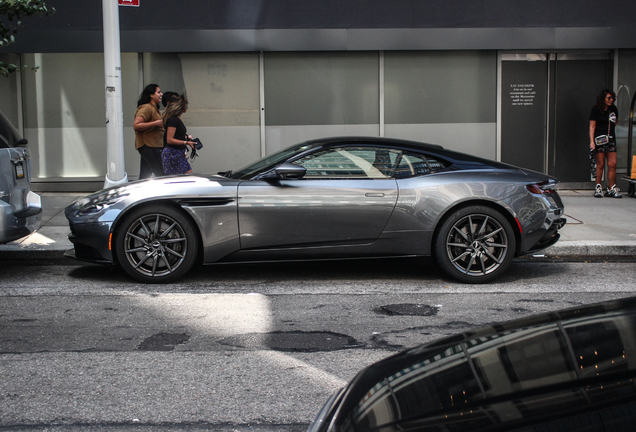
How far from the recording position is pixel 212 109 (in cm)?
1192

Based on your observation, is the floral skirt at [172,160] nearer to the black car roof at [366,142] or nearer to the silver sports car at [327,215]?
the silver sports car at [327,215]

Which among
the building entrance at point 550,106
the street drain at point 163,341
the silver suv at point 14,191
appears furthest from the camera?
the building entrance at point 550,106

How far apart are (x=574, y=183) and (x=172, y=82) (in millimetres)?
7449

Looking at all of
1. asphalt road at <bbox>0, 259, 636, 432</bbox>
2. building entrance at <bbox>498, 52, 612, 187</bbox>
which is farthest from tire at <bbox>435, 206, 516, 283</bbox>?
building entrance at <bbox>498, 52, 612, 187</bbox>

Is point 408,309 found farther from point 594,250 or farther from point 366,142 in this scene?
point 594,250

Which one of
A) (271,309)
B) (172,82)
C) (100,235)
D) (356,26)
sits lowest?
(271,309)

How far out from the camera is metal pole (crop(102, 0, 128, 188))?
8.30m

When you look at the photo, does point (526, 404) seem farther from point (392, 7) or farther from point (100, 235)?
point (392, 7)

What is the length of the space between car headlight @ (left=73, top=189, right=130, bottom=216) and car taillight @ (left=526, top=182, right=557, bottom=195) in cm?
375

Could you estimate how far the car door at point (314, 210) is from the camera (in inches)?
243

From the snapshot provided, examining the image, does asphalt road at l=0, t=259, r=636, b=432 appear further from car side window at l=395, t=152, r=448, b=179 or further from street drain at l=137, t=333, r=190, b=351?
car side window at l=395, t=152, r=448, b=179

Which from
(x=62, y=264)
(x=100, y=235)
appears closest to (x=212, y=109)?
(x=62, y=264)

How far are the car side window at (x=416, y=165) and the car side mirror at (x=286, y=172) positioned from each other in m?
0.91

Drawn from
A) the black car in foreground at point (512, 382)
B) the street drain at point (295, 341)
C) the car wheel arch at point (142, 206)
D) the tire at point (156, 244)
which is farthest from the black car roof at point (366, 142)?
the black car in foreground at point (512, 382)
